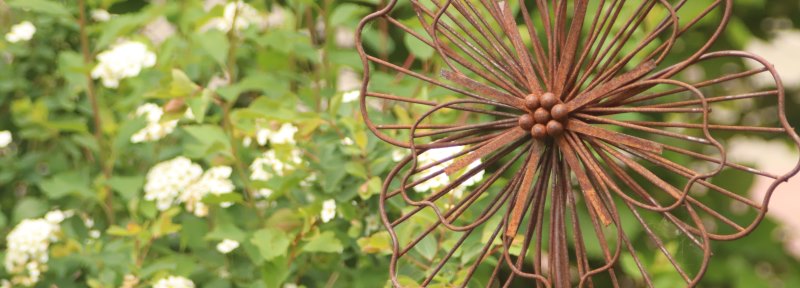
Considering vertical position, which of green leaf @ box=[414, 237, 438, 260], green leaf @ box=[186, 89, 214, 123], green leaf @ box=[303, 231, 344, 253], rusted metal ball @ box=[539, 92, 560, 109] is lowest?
green leaf @ box=[303, 231, 344, 253]

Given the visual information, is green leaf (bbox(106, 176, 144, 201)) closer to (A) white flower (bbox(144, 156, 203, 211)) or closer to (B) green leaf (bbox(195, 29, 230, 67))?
(A) white flower (bbox(144, 156, 203, 211))

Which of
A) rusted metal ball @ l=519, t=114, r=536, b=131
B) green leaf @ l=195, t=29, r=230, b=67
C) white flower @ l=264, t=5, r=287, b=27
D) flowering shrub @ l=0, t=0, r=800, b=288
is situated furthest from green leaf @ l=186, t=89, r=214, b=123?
rusted metal ball @ l=519, t=114, r=536, b=131

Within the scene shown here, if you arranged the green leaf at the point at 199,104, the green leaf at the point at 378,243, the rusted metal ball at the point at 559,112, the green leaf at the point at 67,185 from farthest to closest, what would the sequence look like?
the green leaf at the point at 67,185, the green leaf at the point at 199,104, the green leaf at the point at 378,243, the rusted metal ball at the point at 559,112

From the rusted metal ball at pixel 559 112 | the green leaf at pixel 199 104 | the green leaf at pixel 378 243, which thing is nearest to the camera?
the rusted metal ball at pixel 559 112

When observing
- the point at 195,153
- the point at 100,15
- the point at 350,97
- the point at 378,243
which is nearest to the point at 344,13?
the point at 350,97

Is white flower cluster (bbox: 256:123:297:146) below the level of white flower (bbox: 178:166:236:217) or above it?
above

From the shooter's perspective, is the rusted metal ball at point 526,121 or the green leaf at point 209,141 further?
the green leaf at point 209,141

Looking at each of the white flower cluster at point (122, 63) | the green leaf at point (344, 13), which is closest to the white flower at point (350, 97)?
the green leaf at point (344, 13)

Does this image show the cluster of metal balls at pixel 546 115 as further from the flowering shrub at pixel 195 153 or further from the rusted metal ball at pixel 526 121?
the flowering shrub at pixel 195 153

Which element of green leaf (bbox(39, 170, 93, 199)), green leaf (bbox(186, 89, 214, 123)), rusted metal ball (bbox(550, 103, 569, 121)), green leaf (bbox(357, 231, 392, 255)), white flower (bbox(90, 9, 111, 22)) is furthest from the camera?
white flower (bbox(90, 9, 111, 22))
